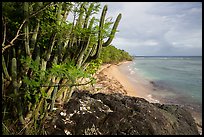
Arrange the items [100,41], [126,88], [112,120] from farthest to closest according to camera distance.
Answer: [126,88] < [100,41] < [112,120]

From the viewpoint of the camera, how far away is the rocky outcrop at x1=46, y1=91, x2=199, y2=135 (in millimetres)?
3842

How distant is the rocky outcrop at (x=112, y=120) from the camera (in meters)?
3.84

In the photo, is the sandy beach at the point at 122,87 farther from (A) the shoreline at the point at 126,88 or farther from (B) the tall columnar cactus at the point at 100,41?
(B) the tall columnar cactus at the point at 100,41

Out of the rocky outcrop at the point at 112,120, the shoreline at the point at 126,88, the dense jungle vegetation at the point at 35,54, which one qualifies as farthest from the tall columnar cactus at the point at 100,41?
the shoreline at the point at 126,88

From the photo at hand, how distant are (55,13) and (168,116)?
3195 mm

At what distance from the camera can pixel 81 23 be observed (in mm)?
4637

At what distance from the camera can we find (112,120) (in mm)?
3984

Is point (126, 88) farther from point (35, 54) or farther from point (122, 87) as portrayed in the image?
point (35, 54)

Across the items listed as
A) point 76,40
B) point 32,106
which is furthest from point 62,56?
point 32,106

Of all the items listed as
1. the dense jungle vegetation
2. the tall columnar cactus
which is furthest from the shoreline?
the dense jungle vegetation

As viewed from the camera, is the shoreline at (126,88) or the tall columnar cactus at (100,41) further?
the shoreline at (126,88)

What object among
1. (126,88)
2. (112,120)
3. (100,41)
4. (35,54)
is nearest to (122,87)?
(126,88)

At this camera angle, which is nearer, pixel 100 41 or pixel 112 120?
pixel 112 120

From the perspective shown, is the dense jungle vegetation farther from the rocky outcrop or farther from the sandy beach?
the sandy beach
